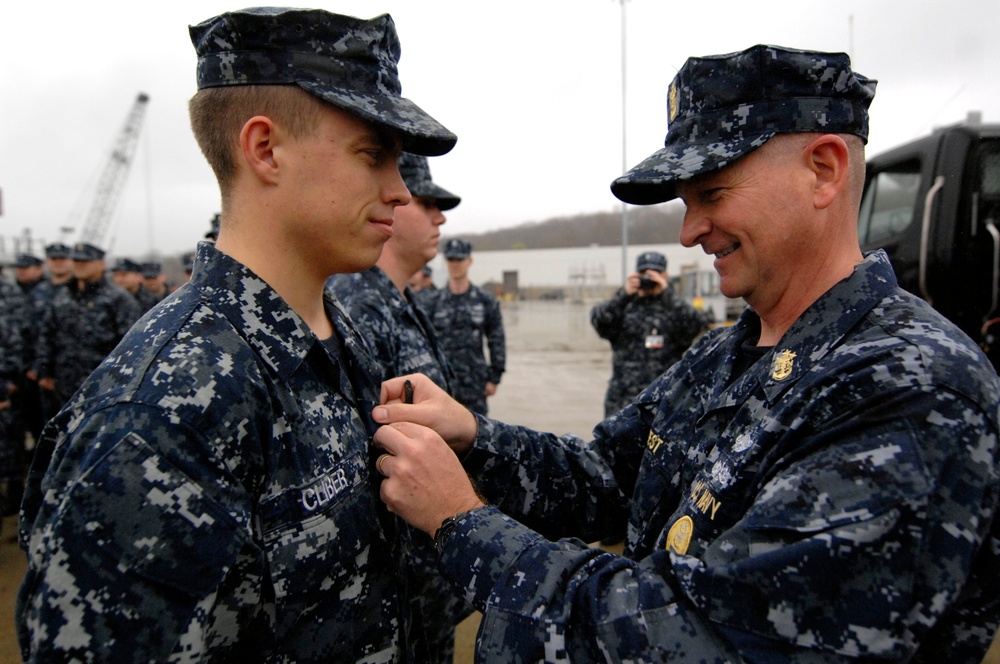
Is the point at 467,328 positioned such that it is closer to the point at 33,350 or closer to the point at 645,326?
the point at 645,326

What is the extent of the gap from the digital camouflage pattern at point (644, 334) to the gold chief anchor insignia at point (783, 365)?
416cm

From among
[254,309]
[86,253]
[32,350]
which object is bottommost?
[32,350]

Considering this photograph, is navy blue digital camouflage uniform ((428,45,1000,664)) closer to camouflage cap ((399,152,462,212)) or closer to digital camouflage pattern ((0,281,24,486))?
camouflage cap ((399,152,462,212))

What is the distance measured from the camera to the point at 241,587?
1.20m

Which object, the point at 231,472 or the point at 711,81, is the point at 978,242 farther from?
the point at 231,472

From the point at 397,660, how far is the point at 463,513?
41 centimetres

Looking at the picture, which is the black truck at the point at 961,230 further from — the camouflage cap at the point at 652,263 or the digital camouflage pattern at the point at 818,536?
the digital camouflage pattern at the point at 818,536

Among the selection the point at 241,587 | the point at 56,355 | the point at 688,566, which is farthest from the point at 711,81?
the point at 56,355

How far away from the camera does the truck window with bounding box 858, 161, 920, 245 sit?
17.0 ft

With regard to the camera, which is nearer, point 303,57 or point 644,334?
point 303,57

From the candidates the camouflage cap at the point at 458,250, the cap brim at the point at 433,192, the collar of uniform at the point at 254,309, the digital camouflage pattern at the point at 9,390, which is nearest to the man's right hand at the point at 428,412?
the collar of uniform at the point at 254,309

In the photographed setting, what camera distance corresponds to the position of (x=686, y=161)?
5.33 ft

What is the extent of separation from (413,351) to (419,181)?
3.38 ft

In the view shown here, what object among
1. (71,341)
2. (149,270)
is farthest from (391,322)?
(149,270)
